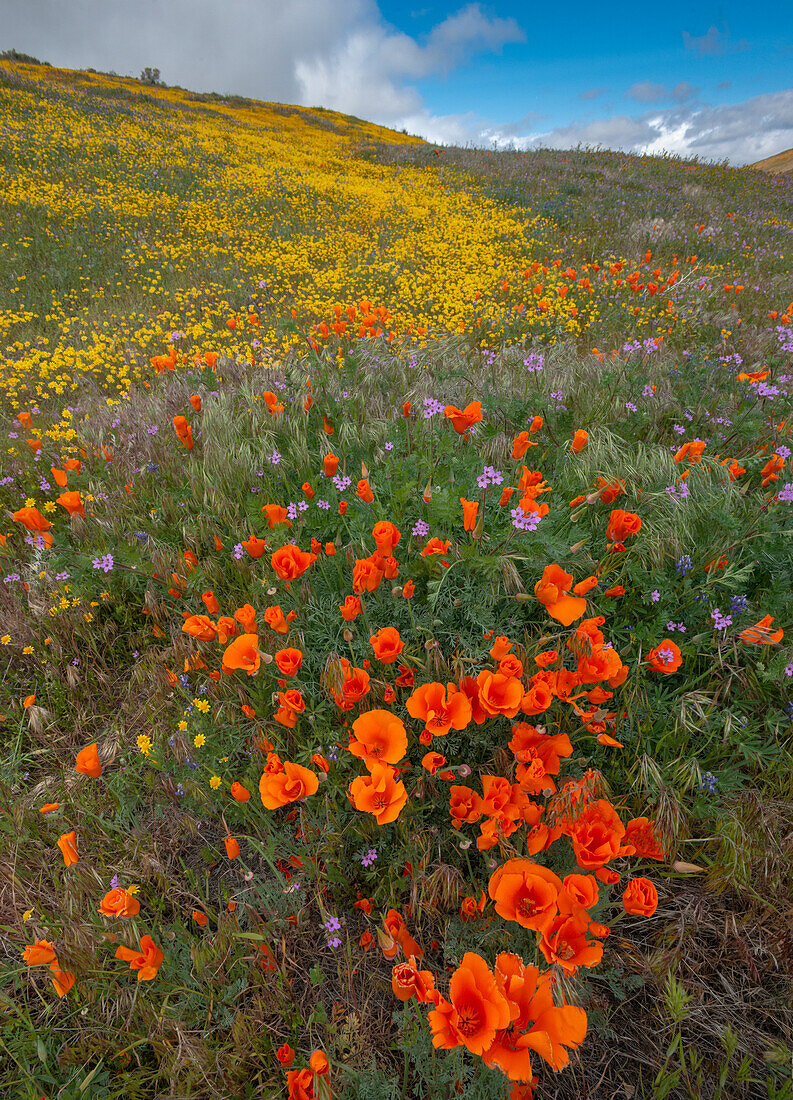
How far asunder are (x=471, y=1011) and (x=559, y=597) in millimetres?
1170

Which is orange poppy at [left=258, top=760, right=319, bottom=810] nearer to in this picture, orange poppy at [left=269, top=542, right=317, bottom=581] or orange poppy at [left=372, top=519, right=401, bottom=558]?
orange poppy at [left=269, top=542, right=317, bottom=581]

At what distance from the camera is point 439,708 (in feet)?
5.00

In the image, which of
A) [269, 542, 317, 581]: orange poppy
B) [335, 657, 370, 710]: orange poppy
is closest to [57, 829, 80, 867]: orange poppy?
[335, 657, 370, 710]: orange poppy

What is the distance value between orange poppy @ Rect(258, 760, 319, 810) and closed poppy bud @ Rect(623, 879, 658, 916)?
3.00ft

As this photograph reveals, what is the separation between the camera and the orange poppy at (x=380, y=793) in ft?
4.45

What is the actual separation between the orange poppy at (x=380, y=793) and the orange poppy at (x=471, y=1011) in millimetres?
385

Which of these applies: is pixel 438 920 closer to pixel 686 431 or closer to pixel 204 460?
pixel 204 460

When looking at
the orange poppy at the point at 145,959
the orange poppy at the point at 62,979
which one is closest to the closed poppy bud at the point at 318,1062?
the orange poppy at the point at 145,959

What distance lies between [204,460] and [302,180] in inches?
563

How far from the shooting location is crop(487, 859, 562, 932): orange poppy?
1.17 meters

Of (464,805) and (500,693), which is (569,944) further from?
(500,693)

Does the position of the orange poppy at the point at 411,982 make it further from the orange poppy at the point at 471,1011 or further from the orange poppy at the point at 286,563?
the orange poppy at the point at 286,563

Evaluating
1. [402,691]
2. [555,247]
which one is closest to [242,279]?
[555,247]

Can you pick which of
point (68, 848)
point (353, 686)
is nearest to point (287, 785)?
point (353, 686)
